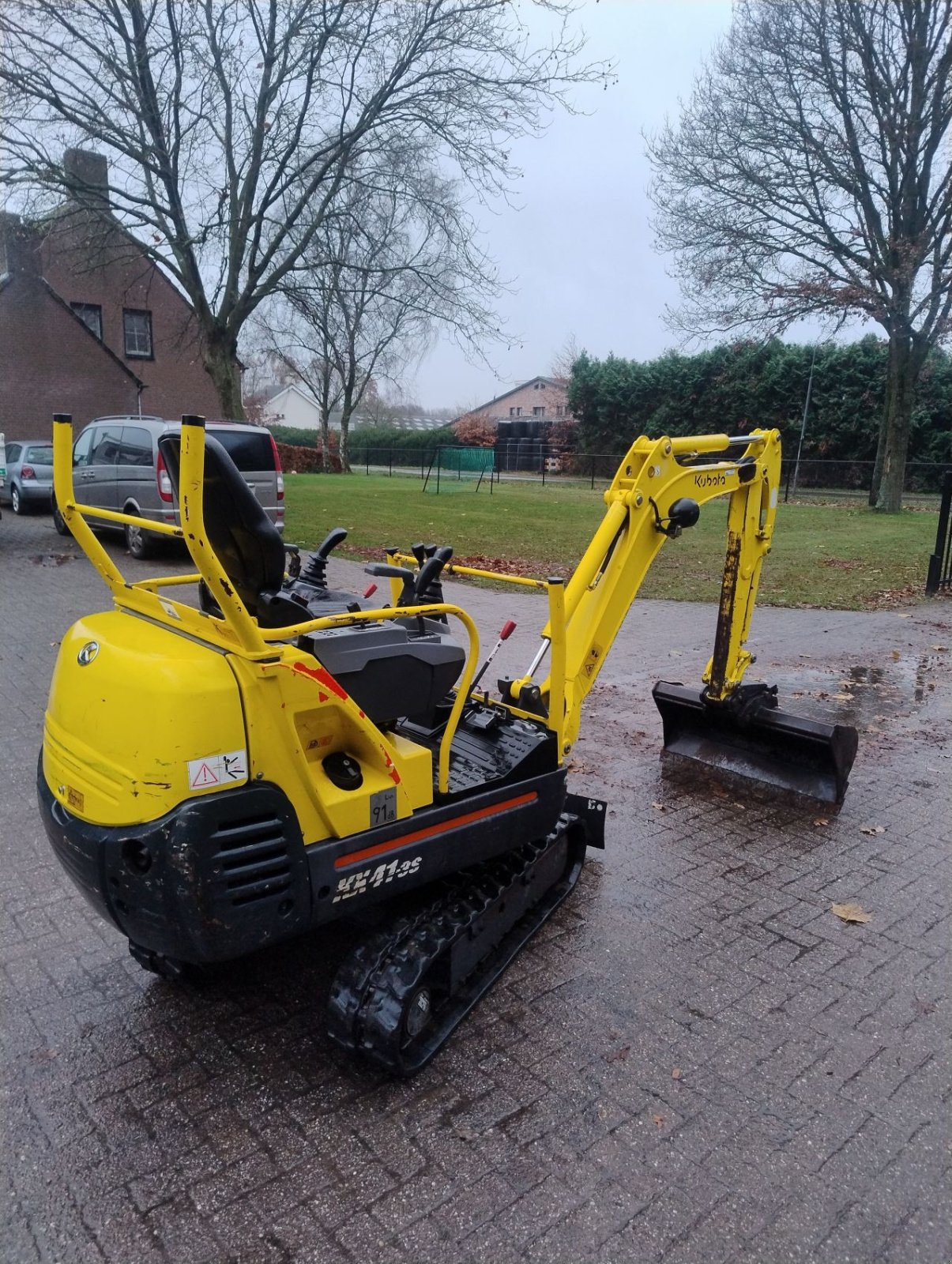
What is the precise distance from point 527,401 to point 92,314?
42.6 m

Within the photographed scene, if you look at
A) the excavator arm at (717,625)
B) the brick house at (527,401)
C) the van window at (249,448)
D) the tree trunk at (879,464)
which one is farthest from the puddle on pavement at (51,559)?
the brick house at (527,401)

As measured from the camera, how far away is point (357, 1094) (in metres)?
2.93

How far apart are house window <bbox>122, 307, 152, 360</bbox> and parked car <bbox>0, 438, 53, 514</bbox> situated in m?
15.0

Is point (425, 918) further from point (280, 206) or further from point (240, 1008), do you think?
point (280, 206)

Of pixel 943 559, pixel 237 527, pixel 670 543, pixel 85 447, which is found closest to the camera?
pixel 237 527

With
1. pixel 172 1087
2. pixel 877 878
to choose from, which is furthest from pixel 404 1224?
pixel 877 878

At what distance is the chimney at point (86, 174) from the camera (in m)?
18.0

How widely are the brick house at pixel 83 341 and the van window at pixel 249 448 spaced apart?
1323 cm

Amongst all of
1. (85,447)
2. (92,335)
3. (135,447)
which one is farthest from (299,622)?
(92,335)

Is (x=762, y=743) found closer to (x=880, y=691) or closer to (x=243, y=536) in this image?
(x=880, y=691)

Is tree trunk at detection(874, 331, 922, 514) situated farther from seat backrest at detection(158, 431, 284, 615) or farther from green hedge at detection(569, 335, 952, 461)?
seat backrest at detection(158, 431, 284, 615)

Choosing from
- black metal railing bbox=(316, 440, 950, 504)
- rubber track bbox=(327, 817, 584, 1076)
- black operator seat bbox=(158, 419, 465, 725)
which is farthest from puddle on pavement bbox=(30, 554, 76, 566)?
rubber track bbox=(327, 817, 584, 1076)

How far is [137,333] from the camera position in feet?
109

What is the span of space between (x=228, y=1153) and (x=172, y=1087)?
0.38 meters
